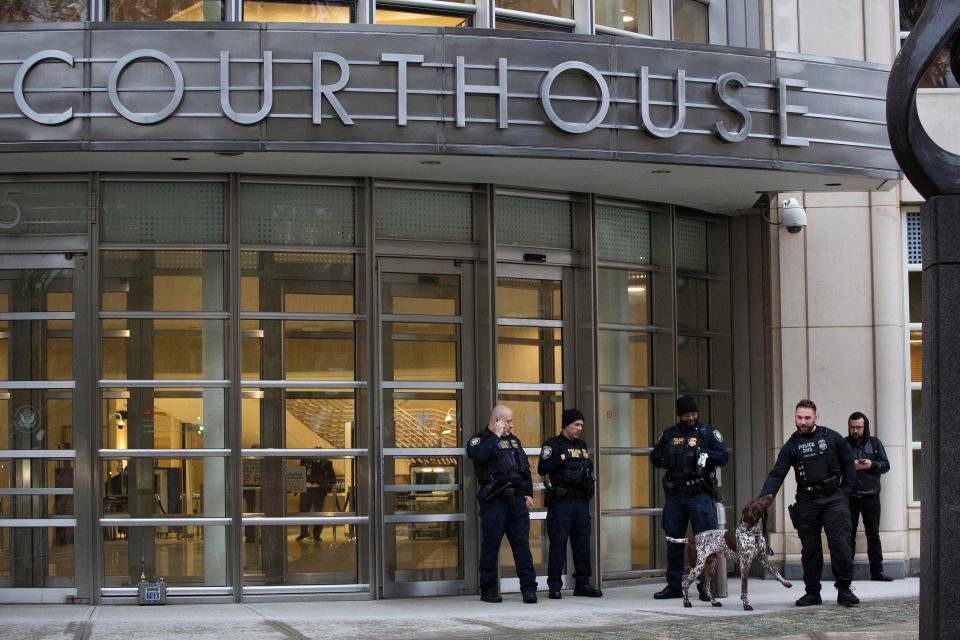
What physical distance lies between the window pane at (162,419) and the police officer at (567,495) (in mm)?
2929

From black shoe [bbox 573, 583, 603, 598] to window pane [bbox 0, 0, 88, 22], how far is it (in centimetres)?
665

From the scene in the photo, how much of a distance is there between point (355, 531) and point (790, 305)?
518cm

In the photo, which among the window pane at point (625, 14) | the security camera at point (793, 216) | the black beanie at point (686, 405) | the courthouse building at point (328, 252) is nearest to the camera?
the courthouse building at point (328, 252)

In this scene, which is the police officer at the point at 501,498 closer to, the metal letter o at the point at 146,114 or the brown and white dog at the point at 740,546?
the brown and white dog at the point at 740,546

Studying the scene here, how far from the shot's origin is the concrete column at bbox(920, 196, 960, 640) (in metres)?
7.80

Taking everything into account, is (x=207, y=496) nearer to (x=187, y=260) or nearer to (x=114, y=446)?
(x=114, y=446)

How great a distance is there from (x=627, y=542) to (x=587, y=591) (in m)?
1.21

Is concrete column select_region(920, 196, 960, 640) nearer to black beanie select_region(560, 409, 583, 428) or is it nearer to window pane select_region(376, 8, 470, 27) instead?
black beanie select_region(560, 409, 583, 428)

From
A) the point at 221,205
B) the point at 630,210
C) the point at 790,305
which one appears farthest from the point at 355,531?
the point at 790,305

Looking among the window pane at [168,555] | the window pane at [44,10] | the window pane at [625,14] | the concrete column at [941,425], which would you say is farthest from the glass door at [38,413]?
the concrete column at [941,425]

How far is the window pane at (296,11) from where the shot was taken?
12922mm

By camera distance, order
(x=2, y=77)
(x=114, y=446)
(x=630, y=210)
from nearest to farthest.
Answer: (x=2, y=77) < (x=114, y=446) < (x=630, y=210)

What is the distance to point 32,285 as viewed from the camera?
12852mm

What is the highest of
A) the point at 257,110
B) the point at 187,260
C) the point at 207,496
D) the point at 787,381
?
the point at 257,110
